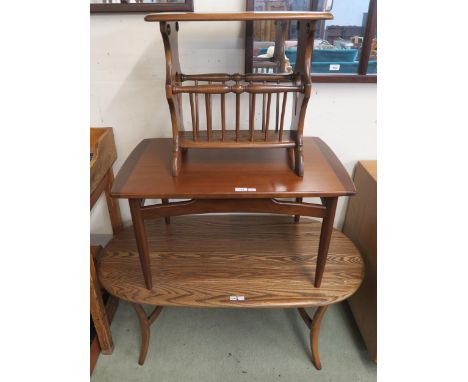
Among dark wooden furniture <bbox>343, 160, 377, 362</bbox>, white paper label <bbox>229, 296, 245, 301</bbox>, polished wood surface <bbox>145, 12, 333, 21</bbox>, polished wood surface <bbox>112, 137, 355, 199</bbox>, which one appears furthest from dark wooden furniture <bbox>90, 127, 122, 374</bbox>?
dark wooden furniture <bbox>343, 160, 377, 362</bbox>

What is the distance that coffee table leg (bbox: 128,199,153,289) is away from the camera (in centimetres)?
97

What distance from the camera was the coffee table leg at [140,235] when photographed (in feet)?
3.18

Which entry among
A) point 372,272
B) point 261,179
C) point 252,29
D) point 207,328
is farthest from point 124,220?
point 372,272

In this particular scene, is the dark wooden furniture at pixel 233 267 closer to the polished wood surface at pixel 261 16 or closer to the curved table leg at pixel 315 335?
the curved table leg at pixel 315 335

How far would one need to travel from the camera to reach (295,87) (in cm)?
91

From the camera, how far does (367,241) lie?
1.37 m

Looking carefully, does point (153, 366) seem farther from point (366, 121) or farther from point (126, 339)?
point (366, 121)

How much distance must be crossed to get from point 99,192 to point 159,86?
0.49 meters

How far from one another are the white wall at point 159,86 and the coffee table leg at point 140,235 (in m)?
0.53

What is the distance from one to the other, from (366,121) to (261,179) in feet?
2.23

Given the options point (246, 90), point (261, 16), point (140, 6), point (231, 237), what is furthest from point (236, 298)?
point (140, 6)

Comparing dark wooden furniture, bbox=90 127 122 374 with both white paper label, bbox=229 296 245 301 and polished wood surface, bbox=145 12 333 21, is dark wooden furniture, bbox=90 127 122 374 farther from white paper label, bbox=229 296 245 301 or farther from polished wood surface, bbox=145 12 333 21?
polished wood surface, bbox=145 12 333 21

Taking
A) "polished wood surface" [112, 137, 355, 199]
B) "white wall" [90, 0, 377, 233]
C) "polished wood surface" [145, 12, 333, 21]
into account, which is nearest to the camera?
"polished wood surface" [145, 12, 333, 21]

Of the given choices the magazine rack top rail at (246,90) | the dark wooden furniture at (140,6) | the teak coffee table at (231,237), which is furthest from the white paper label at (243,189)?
the dark wooden furniture at (140,6)
